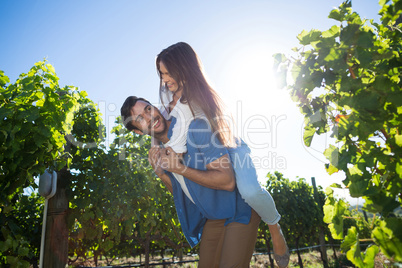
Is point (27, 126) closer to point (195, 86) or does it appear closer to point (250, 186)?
point (195, 86)

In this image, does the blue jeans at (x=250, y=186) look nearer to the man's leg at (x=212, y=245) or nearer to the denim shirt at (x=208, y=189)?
the denim shirt at (x=208, y=189)

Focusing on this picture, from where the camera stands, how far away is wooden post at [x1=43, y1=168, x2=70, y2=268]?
343cm

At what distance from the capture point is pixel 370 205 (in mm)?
980

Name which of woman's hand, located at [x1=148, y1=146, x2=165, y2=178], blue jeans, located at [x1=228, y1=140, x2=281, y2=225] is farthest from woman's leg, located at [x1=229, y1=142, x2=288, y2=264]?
woman's hand, located at [x1=148, y1=146, x2=165, y2=178]

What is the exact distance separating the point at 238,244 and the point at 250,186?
333 millimetres

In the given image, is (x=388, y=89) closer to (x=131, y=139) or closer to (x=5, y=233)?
(x=5, y=233)

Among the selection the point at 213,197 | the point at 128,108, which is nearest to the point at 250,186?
the point at 213,197

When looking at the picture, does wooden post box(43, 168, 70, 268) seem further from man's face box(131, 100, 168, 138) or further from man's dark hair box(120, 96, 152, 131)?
man's face box(131, 100, 168, 138)

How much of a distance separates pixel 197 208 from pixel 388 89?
4.49 feet

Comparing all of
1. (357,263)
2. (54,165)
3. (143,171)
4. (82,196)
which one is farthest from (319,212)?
(357,263)

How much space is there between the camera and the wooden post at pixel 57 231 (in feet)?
11.3

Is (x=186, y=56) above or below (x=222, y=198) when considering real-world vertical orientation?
above

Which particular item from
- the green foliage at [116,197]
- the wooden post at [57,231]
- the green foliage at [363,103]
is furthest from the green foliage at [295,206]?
the green foliage at [363,103]

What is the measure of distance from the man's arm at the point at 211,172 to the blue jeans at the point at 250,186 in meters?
0.06
